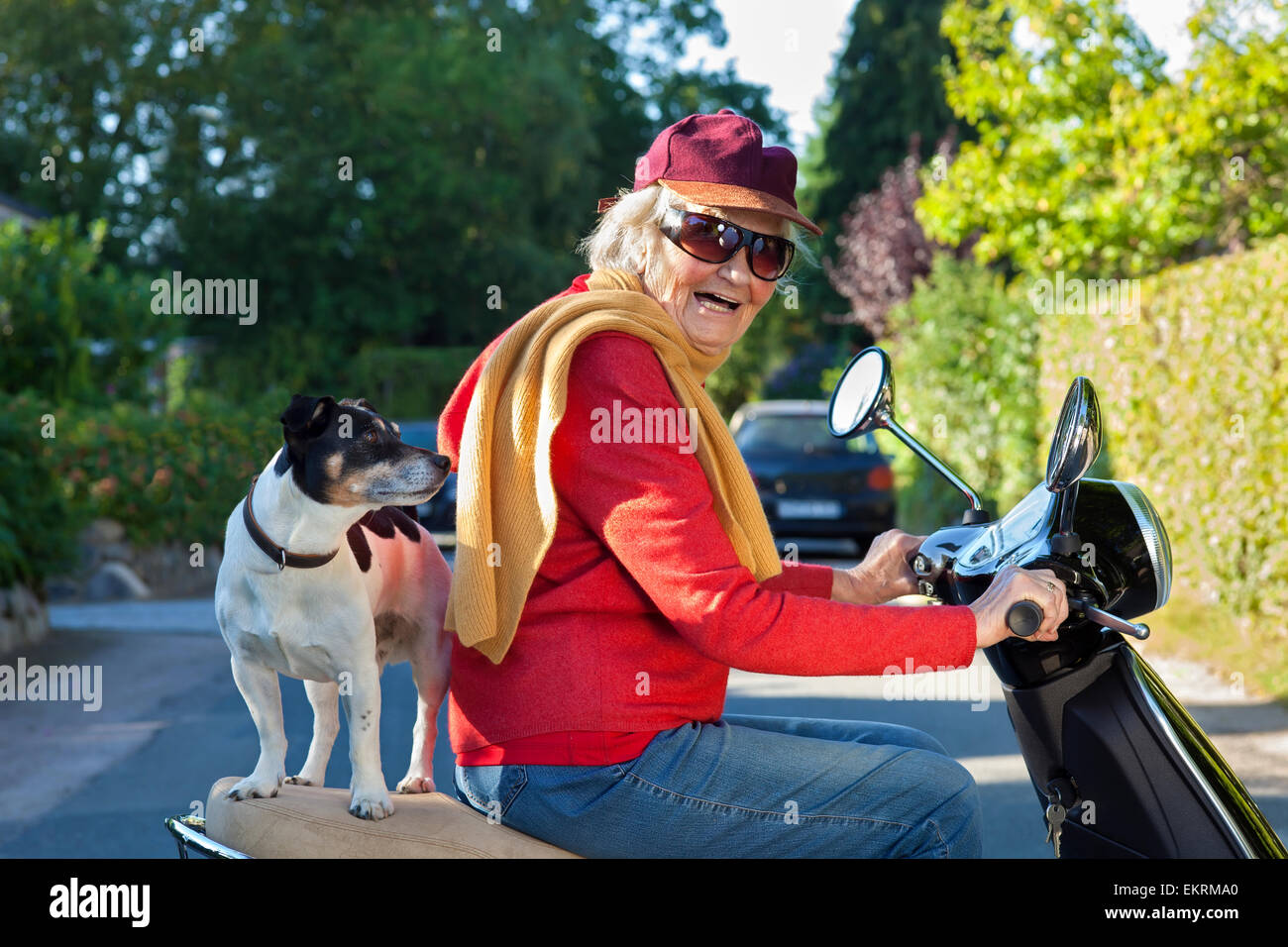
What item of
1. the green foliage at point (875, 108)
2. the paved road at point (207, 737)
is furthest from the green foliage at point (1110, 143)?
the green foliage at point (875, 108)

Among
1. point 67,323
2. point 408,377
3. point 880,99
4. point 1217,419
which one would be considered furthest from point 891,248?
point 1217,419

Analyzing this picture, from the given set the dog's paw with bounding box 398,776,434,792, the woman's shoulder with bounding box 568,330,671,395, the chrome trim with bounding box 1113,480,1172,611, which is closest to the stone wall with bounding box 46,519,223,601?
the dog's paw with bounding box 398,776,434,792

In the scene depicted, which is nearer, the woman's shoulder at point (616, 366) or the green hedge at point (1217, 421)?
the woman's shoulder at point (616, 366)

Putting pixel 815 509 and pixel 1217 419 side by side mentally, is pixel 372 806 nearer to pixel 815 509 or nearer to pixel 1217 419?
pixel 1217 419

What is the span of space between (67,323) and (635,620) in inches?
524

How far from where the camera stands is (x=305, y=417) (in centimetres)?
261

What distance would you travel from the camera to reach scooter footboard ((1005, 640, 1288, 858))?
6.88 feet

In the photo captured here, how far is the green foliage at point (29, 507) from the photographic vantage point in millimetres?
8914

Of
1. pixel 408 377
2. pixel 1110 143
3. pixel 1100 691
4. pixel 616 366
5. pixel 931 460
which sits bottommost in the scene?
pixel 1100 691

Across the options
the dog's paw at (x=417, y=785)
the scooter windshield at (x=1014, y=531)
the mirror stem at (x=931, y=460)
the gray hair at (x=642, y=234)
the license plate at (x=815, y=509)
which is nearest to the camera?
the scooter windshield at (x=1014, y=531)

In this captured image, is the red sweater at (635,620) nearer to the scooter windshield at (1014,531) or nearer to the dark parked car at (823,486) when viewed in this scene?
the scooter windshield at (1014,531)

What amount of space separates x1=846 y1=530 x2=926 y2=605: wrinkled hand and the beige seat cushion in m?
0.94

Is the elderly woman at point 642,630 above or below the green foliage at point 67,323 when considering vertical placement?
below

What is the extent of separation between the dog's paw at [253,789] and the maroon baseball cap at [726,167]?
121 centimetres
